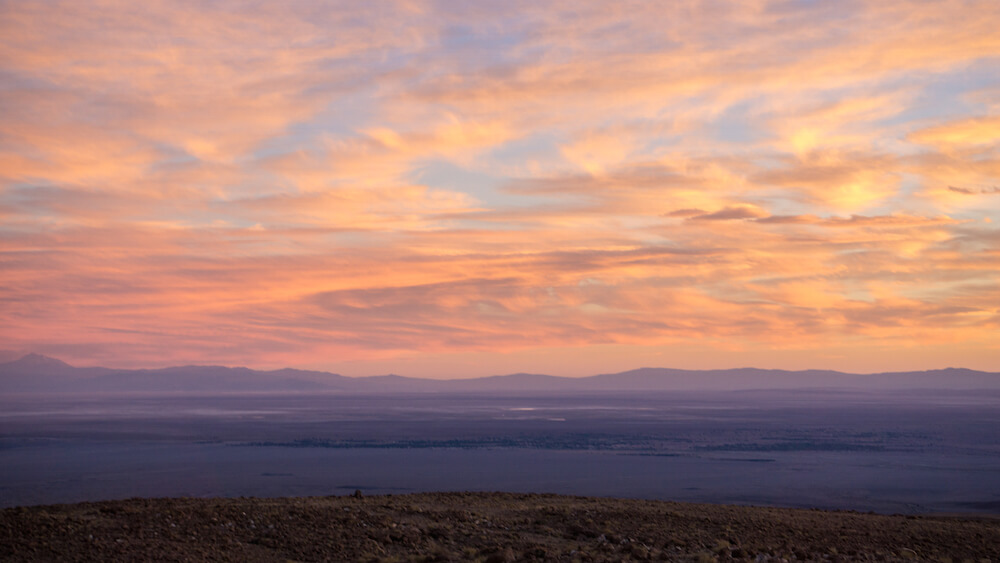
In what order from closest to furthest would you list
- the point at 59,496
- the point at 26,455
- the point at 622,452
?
1. the point at 59,496
2. the point at 26,455
3. the point at 622,452

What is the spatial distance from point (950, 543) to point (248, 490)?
972 inches

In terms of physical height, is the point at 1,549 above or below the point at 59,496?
above

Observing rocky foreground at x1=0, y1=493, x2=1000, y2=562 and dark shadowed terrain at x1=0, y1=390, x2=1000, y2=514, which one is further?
dark shadowed terrain at x1=0, y1=390, x2=1000, y2=514

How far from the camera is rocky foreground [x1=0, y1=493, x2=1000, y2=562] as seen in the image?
12.5 m

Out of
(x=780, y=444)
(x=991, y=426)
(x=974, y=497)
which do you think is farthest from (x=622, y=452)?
(x=991, y=426)

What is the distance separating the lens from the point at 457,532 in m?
15.4

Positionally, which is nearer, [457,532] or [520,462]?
[457,532]

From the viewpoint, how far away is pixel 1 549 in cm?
1145

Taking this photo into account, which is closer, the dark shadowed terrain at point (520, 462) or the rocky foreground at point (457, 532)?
the rocky foreground at point (457, 532)

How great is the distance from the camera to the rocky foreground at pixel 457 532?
41.0ft

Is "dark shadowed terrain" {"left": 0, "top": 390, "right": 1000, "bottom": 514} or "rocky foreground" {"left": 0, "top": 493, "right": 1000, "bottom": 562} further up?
"rocky foreground" {"left": 0, "top": 493, "right": 1000, "bottom": 562}

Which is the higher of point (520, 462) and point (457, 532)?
point (457, 532)

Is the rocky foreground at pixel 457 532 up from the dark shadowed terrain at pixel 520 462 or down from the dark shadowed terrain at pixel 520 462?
up

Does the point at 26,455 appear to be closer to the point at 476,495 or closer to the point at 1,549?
the point at 476,495
